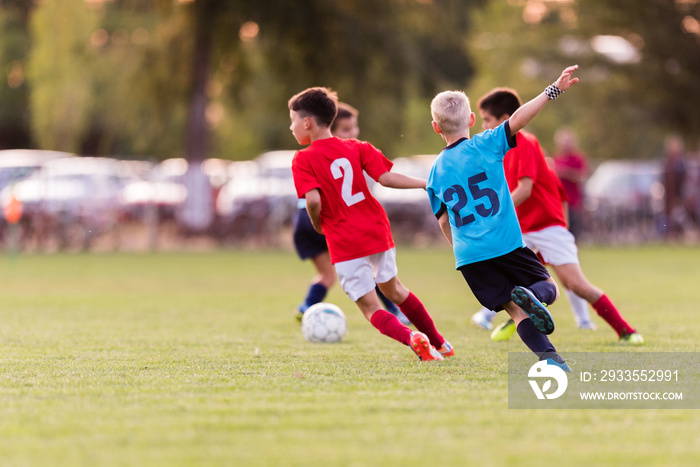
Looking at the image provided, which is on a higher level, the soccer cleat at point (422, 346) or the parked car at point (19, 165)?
the parked car at point (19, 165)

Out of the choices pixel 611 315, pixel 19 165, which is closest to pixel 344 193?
pixel 611 315

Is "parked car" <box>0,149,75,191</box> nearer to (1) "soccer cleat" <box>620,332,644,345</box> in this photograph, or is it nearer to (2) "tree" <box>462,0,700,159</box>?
(2) "tree" <box>462,0,700,159</box>

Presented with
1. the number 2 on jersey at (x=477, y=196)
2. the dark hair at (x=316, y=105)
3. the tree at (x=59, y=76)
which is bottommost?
the number 2 on jersey at (x=477, y=196)

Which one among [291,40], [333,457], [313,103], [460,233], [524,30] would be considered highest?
[524,30]

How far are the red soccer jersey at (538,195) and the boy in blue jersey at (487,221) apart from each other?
4.60 ft

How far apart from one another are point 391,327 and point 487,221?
0.96 meters

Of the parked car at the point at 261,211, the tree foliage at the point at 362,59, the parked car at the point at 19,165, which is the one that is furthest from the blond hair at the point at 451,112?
the parked car at the point at 19,165

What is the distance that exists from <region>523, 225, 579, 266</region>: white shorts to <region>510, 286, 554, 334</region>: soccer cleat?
79.6 inches

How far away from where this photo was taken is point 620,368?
5.55 meters

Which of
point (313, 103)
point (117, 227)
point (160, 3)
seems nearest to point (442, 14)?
point (160, 3)

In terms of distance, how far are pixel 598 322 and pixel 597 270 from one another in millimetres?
7157

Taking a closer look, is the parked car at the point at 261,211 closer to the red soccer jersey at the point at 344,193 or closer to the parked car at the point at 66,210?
the parked car at the point at 66,210

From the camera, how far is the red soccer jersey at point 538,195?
696 cm

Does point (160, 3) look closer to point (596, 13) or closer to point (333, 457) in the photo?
point (596, 13)
